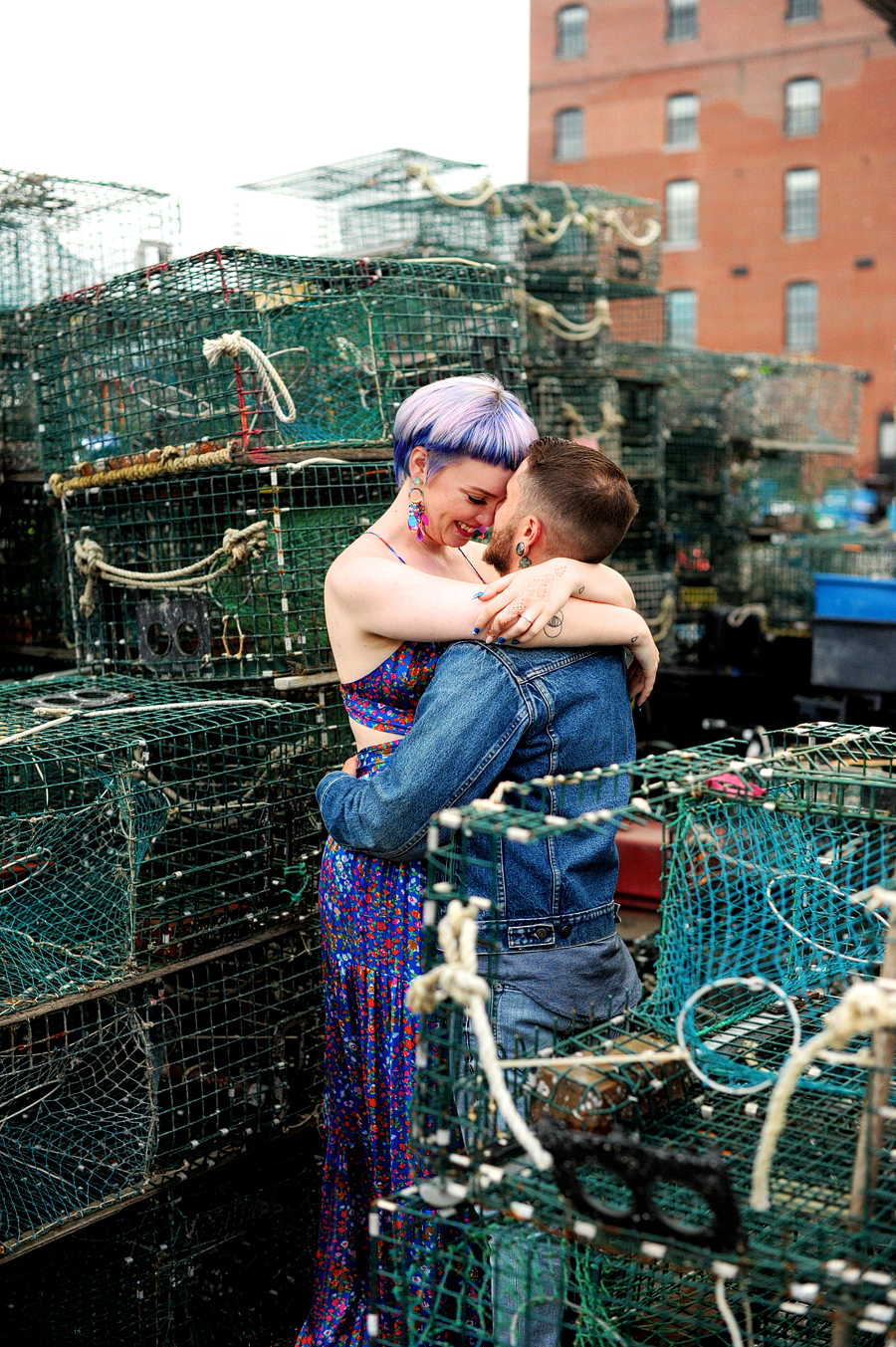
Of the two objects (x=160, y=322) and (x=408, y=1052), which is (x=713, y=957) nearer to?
(x=408, y=1052)

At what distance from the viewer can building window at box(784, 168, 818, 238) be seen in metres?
28.0

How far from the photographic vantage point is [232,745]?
2.57 meters

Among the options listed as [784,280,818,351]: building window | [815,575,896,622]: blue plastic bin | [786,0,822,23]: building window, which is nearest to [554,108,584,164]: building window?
[786,0,822,23]: building window

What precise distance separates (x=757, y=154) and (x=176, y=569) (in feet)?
95.5

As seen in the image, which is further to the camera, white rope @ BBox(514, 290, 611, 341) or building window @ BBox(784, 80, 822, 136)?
building window @ BBox(784, 80, 822, 136)

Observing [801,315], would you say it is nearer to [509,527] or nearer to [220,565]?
[220,565]

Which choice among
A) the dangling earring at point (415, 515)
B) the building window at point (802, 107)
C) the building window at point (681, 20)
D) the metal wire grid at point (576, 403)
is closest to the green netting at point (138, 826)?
the dangling earring at point (415, 515)

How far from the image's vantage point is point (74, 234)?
4.47 metres

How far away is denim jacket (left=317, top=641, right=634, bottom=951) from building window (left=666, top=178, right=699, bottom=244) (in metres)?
29.7

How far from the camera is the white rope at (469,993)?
136 centimetres

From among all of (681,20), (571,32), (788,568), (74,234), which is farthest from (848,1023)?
(571,32)

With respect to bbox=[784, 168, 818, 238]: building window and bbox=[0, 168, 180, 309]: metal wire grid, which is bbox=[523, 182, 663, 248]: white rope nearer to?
bbox=[0, 168, 180, 309]: metal wire grid

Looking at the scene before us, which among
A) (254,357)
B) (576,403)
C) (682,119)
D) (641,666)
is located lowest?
(641,666)

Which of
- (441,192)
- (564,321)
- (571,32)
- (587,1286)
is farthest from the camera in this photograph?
(571,32)
